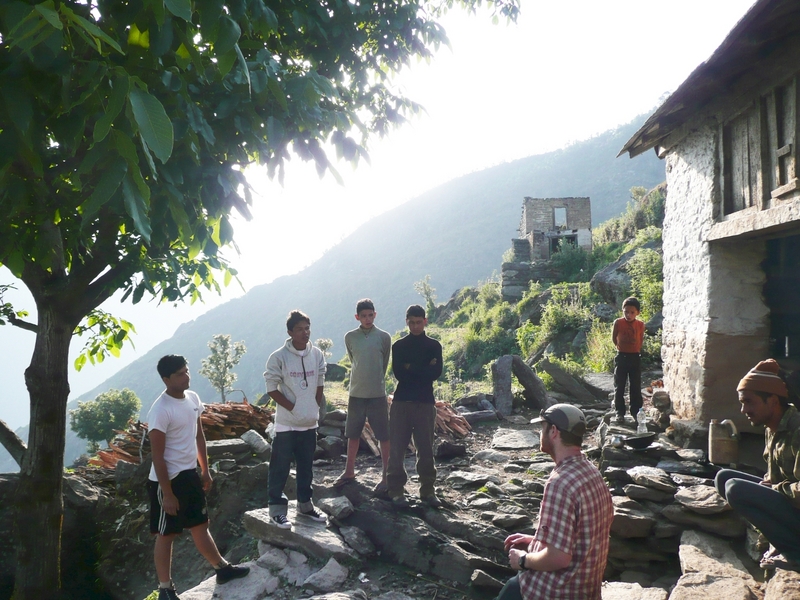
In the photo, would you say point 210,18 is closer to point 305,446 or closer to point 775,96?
point 305,446

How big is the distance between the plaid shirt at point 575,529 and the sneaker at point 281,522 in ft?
8.01

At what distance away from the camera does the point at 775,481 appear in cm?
335

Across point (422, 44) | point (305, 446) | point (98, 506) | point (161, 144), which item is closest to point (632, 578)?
point (305, 446)

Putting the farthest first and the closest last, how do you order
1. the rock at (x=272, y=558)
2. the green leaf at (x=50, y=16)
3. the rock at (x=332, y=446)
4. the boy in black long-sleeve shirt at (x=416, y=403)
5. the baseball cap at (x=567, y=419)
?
the rock at (x=332, y=446) → the boy in black long-sleeve shirt at (x=416, y=403) → the rock at (x=272, y=558) → the baseball cap at (x=567, y=419) → the green leaf at (x=50, y=16)

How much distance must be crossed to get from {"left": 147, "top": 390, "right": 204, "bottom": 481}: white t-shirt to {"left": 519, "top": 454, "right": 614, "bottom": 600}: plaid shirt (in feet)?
8.13

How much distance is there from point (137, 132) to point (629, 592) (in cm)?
369

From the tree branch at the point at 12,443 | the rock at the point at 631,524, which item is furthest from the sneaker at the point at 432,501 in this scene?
the tree branch at the point at 12,443

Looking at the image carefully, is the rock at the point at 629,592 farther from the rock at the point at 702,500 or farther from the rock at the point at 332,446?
the rock at the point at 332,446

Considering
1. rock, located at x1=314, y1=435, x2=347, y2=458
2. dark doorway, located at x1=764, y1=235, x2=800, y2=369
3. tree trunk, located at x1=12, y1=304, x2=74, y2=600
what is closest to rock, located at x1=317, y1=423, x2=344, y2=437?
rock, located at x1=314, y1=435, x2=347, y2=458

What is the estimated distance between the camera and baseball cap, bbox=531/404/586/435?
2592 mm

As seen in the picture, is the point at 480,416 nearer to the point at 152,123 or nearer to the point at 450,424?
the point at 450,424

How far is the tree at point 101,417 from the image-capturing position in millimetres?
24062

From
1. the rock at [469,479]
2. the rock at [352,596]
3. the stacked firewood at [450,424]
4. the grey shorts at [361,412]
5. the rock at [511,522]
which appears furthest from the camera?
the stacked firewood at [450,424]

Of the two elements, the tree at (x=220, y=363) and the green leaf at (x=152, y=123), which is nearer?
the green leaf at (x=152, y=123)
